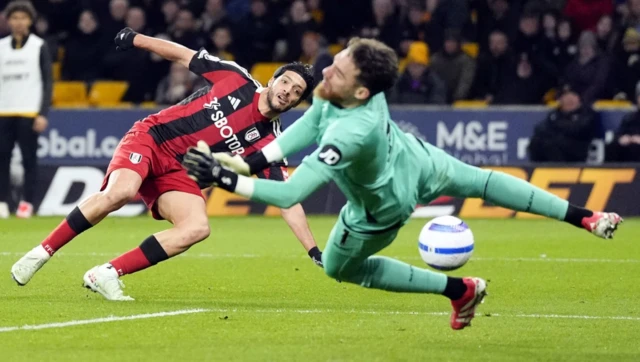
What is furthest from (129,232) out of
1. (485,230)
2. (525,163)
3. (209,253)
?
(525,163)

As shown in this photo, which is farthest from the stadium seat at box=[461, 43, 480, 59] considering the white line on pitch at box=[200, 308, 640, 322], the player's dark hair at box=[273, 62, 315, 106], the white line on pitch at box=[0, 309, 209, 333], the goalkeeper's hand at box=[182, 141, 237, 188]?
the goalkeeper's hand at box=[182, 141, 237, 188]

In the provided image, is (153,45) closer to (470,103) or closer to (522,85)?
(470,103)

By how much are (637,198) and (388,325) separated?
33.0 ft

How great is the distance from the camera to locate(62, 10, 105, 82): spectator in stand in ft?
71.4

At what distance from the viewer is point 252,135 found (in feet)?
32.2

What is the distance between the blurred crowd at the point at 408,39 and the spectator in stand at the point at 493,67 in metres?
0.02

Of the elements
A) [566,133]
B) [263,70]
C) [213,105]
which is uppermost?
[213,105]

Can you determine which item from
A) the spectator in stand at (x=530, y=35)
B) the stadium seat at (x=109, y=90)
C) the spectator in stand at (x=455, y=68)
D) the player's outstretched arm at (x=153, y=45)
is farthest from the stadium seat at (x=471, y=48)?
the player's outstretched arm at (x=153, y=45)

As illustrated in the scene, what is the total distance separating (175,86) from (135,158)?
11.3m

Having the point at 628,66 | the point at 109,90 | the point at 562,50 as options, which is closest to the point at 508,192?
the point at 628,66

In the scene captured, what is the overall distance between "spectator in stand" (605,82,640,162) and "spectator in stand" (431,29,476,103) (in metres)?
2.77

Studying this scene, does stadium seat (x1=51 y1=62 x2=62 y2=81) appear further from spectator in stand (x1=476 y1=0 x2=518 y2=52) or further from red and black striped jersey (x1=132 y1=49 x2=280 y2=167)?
red and black striped jersey (x1=132 y1=49 x2=280 y2=167)

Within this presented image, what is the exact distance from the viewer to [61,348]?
701 centimetres

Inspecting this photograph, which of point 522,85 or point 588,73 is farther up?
point 588,73
